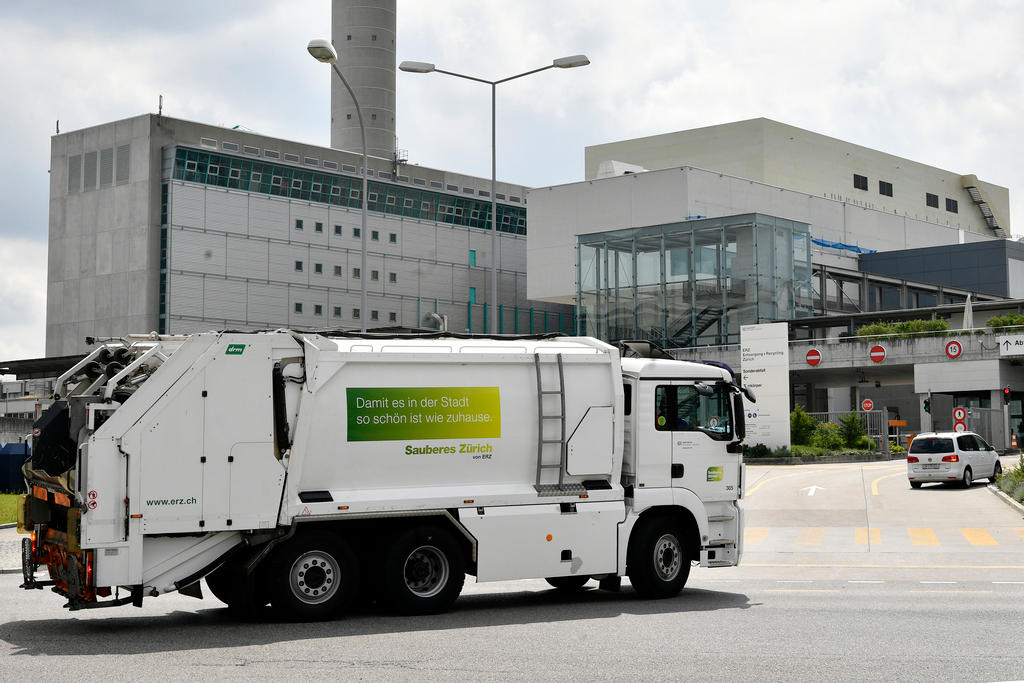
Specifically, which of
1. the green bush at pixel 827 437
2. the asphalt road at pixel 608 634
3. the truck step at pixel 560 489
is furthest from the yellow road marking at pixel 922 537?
the green bush at pixel 827 437

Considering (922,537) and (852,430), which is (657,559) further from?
(852,430)

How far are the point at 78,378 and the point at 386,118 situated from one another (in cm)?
9194

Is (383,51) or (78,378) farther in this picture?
(383,51)

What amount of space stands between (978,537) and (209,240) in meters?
66.9

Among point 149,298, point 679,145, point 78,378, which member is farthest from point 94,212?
point 78,378

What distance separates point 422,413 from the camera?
12.9m

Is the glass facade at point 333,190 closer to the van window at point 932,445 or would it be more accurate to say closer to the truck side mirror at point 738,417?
the van window at point 932,445

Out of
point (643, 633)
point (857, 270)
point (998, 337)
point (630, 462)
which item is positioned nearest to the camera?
point (643, 633)

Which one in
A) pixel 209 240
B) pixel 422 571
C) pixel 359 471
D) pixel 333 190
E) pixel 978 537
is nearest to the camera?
pixel 359 471

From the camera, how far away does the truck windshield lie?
1452 cm

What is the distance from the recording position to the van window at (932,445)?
33.7m

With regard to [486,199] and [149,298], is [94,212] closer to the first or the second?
[149,298]

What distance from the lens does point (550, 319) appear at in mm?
102438

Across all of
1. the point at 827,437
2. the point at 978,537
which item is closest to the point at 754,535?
the point at 978,537
